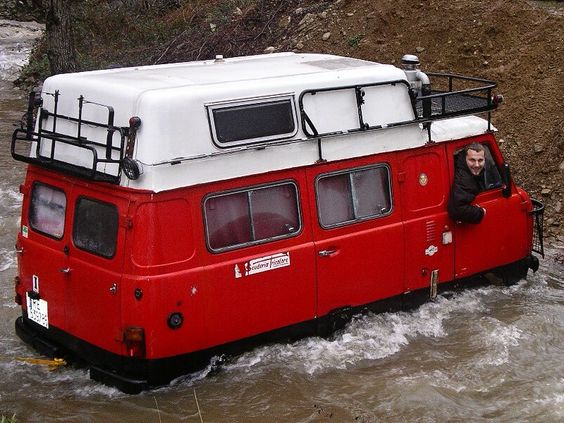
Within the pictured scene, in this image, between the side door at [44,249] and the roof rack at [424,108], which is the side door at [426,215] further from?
the side door at [44,249]

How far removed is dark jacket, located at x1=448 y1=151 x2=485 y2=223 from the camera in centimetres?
919

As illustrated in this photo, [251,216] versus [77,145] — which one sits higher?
[77,145]

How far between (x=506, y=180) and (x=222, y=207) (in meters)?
3.36

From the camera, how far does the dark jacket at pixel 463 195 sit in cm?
919

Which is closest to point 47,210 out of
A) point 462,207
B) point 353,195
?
point 353,195

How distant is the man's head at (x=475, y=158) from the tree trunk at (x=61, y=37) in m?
11.7

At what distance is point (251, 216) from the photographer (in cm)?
800

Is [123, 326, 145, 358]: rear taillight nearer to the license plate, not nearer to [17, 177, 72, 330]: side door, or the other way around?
[17, 177, 72, 330]: side door

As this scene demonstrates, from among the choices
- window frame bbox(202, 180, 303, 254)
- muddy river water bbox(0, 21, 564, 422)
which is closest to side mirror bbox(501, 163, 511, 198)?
muddy river water bbox(0, 21, 564, 422)

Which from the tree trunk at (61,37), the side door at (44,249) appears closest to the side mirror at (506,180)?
the side door at (44,249)

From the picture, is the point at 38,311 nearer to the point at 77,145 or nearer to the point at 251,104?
the point at 77,145

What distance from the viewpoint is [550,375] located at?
8578mm

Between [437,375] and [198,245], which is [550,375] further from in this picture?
[198,245]

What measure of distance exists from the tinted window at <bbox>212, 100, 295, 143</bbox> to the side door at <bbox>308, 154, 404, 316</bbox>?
20.2 inches
